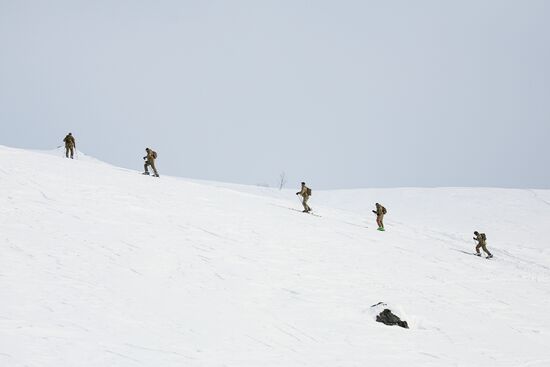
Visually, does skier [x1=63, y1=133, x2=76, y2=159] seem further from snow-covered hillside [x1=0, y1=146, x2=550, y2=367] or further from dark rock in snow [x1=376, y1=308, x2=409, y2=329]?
dark rock in snow [x1=376, y1=308, x2=409, y2=329]

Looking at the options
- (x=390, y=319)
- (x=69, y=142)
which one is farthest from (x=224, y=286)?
(x=69, y=142)

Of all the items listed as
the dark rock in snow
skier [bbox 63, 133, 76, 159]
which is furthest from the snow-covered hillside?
skier [bbox 63, 133, 76, 159]

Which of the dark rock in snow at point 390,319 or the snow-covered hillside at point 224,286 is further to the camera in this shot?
the dark rock in snow at point 390,319

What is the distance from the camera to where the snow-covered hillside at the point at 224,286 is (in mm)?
7785

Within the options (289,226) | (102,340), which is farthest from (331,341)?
(289,226)

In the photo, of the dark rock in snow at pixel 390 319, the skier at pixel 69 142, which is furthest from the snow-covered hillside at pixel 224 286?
the skier at pixel 69 142

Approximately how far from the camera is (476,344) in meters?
9.97

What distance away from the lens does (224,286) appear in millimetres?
11250

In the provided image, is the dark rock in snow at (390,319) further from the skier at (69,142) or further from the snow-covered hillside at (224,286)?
the skier at (69,142)

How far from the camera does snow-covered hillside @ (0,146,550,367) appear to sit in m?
7.79

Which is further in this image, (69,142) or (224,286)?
(69,142)

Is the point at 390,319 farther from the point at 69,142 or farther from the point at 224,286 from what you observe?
the point at 69,142

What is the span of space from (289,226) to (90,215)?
741cm

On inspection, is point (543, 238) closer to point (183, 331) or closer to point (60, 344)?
point (183, 331)
